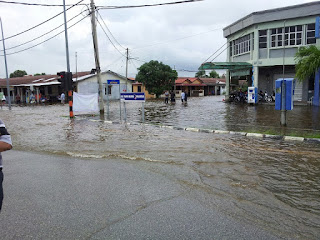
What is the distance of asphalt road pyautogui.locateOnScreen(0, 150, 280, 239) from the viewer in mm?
3537

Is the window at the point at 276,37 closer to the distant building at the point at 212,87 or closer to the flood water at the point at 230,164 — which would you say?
the flood water at the point at 230,164

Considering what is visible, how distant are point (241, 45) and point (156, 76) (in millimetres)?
19314

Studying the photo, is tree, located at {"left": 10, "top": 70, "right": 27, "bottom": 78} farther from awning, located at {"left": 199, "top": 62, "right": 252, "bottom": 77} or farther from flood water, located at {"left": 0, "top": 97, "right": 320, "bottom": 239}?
flood water, located at {"left": 0, "top": 97, "right": 320, "bottom": 239}

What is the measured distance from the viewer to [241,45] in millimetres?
29156

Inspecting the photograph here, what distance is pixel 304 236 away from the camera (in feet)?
11.2

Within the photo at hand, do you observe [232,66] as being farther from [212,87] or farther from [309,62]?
[212,87]

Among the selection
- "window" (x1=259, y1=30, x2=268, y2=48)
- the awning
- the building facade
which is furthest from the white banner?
"window" (x1=259, y1=30, x2=268, y2=48)

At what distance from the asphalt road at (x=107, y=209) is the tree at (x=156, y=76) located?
4101 cm

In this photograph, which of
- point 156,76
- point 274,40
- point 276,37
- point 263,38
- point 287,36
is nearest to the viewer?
point 287,36

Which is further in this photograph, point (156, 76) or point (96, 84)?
point (156, 76)

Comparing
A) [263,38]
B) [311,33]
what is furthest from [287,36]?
[263,38]

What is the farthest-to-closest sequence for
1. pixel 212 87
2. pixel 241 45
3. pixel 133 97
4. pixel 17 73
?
pixel 17 73 → pixel 212 87 → pixel 241 45 → pixel 133 97

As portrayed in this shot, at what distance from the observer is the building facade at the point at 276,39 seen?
77.4ft

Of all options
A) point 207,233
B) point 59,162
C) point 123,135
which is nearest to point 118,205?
point 207,233
